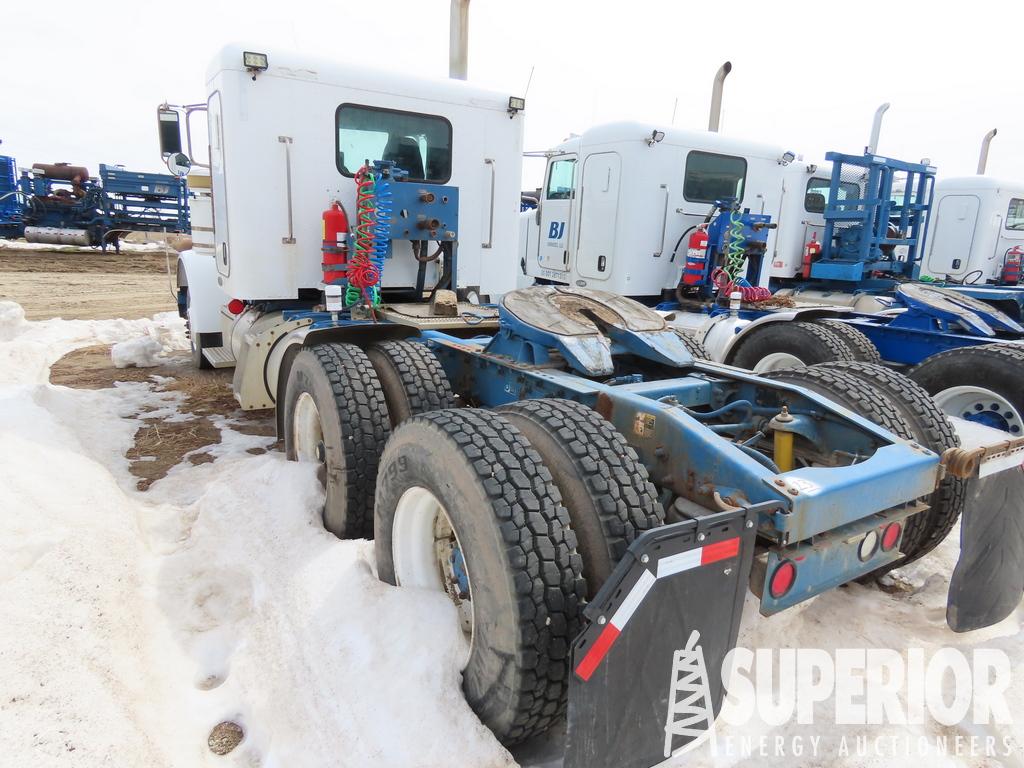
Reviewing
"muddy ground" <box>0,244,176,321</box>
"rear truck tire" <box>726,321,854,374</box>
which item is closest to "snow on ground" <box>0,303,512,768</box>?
"rear truck tire" <box>726,321,854,374</box>

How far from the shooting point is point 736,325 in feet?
20.9

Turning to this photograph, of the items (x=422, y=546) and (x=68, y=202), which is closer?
(x=422, y=546)

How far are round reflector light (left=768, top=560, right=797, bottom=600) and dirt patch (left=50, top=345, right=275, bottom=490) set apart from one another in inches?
155

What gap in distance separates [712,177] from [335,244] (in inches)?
198

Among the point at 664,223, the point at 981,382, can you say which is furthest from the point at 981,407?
the point at 664,223

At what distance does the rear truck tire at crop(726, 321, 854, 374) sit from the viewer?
209 inches

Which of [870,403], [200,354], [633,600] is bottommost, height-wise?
[200,354]

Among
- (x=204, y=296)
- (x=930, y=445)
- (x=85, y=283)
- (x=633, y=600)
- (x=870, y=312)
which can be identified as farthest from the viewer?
(x=85, y=283)

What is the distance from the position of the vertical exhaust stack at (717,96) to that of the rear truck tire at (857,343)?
5573 millimetres

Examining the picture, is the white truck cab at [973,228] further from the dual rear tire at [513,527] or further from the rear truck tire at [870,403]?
the dual rear tire at [513,527]

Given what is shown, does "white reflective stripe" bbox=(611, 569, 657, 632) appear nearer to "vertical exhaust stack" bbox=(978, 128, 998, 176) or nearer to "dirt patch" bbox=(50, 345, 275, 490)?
"dirt patch" bbox=(50, 345, 275, 490)

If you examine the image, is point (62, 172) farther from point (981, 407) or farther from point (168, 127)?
point (981, 407)

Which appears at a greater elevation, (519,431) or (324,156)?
(324,156)

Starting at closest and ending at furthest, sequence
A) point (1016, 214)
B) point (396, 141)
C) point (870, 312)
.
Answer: point (396, 141), point (870, 312), point (1016, 214)
